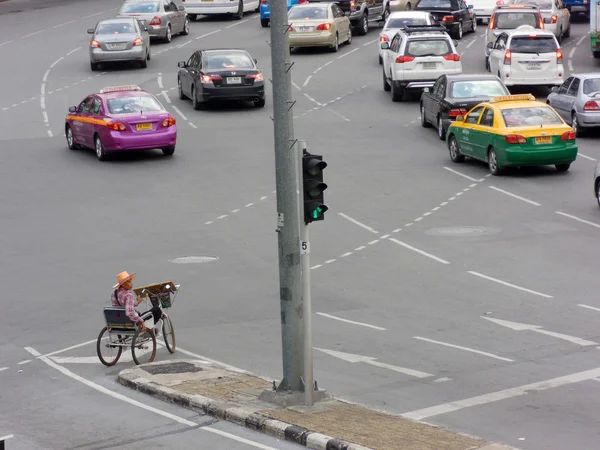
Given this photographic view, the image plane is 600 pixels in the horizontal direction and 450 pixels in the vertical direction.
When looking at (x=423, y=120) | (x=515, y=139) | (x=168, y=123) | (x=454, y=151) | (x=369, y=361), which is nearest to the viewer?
(x=369, y=361)

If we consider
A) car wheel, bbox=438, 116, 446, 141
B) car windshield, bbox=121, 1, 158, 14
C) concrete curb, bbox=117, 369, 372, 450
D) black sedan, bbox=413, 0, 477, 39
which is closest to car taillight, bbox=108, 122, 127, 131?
car wheel, bbox=438, 116, 446, 141

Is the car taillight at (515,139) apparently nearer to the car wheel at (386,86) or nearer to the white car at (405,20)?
the car wheel at (386,86)

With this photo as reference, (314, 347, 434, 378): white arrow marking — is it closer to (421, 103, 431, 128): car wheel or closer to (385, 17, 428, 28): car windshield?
(421, 103, 431, 128): car wheel

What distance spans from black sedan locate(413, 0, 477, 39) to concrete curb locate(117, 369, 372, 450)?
1351 inches

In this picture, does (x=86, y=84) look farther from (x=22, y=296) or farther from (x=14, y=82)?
(x=22, y=296)

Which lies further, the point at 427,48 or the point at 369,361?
the point at 427,48

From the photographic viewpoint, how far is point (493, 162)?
26312 millimetres

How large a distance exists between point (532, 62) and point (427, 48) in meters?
2.99

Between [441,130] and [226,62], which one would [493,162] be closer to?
[441,130]

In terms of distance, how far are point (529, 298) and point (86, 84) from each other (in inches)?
949

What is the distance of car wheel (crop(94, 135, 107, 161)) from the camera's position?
93.7 ft

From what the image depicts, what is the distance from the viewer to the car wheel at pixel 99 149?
93.7ft

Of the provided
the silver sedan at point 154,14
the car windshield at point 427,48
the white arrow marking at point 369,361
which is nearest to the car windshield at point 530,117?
the car windshield at point 427,48

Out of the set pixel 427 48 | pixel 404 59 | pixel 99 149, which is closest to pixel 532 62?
pixel 427 48
